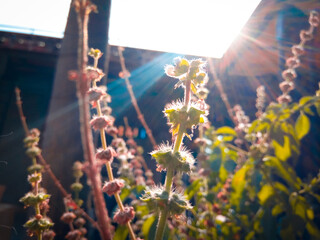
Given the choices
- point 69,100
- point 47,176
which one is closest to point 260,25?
point 69,100

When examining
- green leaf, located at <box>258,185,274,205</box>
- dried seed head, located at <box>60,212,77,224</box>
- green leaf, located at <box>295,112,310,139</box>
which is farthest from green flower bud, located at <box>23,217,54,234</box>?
green leaf, located at <box>295,112,310,139</box>

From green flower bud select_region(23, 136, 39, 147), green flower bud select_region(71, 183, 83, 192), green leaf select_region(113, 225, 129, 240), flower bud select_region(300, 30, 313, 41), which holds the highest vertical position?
flower bud select_region(300, 30, 313, 41)

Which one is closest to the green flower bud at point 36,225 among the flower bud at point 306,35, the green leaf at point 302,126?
the green leaf at point 302,126

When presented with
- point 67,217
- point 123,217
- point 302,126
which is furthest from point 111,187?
point 302,126

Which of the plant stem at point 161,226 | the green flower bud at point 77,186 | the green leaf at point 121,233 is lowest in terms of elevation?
the green leaf at point 121,233

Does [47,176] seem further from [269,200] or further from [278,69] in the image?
[278,69]

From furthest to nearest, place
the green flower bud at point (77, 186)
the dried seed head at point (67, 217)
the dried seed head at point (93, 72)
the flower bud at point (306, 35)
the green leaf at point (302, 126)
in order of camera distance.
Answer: the flower bud at point (306, 35), the green leaf at point (302, 126), the green flower bud at point (77, 186), the dried seed head at point (67, 217), the dried seed head at point (93, 72)

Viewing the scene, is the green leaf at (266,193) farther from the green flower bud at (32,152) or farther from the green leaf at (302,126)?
the green flower bud at (32,152)

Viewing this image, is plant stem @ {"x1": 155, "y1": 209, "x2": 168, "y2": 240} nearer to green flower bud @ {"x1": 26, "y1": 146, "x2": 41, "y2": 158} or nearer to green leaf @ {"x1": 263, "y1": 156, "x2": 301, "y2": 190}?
green flower bud @ {"x1": 26, "y1": 146, "x2": 41, "y2": 158}

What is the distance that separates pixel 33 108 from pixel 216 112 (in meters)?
1.88

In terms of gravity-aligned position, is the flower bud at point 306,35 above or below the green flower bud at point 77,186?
above

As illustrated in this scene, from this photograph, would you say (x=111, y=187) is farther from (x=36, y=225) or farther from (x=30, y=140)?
(x=30, y=140)

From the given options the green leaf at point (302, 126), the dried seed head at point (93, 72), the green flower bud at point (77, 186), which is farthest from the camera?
the green leaf at point (302, 126)

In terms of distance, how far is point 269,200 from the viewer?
1.37m
